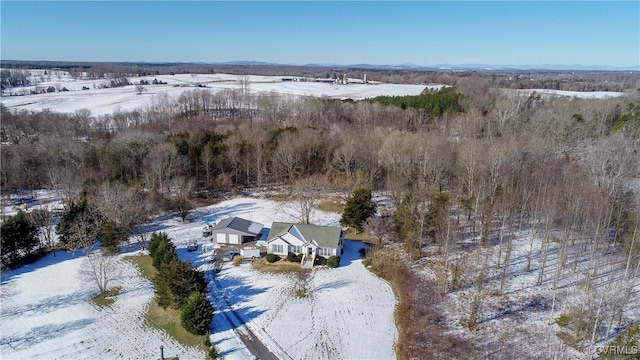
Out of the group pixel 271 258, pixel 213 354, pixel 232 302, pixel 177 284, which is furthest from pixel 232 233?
pixel 213 354

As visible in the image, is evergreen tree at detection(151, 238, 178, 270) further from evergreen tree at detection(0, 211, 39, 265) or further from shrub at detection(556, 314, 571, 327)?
shrub at detection(556, 314, 571, 327)

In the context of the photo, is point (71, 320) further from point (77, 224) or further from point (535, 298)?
point (535, 298)

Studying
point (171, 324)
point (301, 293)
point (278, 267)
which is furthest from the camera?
point (278, 267)

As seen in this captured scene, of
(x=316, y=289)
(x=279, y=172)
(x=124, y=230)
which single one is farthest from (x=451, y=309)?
(x=279, y=172)

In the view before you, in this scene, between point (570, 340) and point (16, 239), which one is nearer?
point (570, 340)

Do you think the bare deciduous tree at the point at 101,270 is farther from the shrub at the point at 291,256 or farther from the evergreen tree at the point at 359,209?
the evergreen tree at the point at 359,209

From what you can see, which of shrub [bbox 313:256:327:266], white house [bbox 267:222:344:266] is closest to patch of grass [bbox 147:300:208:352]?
white house [bbox 267:222:344:266]

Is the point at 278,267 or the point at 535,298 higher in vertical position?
the point at 535,298

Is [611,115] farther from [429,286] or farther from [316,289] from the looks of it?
[316,289]
